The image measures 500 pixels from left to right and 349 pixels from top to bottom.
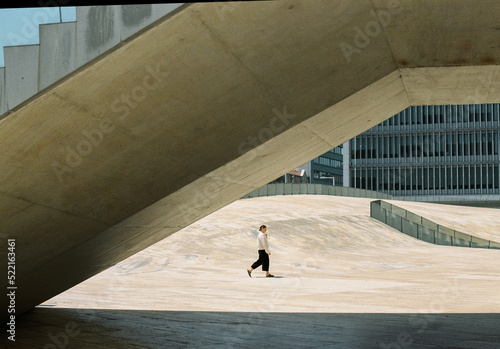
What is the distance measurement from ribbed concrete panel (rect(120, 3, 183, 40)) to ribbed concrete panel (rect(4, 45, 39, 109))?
837 mm

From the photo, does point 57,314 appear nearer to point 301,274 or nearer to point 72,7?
point 72,7

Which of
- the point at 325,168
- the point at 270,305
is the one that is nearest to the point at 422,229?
the point at 270,305

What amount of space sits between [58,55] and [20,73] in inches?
14.8

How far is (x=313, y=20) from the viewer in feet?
17.3

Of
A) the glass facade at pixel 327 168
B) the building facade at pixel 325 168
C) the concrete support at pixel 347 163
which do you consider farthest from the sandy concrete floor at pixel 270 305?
the glass facade at pixel 327 168

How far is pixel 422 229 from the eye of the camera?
4862cm

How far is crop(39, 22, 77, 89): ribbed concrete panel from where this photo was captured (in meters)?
4.88

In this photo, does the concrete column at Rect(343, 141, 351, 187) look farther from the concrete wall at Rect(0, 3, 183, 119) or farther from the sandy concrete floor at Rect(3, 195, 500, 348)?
the concrete wall at Rect(0, 3, 183, 119)

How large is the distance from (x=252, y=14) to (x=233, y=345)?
168 inches

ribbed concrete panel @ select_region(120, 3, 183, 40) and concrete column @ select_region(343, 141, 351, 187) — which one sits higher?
concrete column @ select_region(343, 141, 351, 187)

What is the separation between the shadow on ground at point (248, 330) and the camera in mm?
7746

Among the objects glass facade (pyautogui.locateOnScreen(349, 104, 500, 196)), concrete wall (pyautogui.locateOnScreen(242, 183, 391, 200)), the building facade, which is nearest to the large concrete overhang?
concrete wall (pyautogui.locateOnScreen(242, 183, 391, 200))

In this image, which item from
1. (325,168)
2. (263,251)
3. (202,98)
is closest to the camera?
(202,98)

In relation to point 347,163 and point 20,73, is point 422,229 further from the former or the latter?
point 347,163
